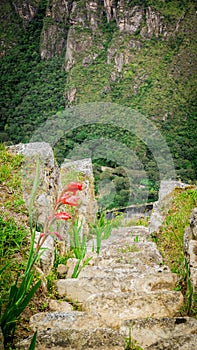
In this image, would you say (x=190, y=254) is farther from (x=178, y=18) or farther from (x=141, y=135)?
(x=178, y=18)

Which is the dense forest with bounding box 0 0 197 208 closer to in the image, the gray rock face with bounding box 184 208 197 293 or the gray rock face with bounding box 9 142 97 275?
the gray rock face with bounding box 9 142 97 275

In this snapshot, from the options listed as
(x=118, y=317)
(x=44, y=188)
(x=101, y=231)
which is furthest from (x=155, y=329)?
(x=101, y=231)

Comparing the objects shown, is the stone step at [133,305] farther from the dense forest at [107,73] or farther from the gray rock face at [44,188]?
the dense forest at [107,73]

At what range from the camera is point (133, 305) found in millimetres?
→ 1886

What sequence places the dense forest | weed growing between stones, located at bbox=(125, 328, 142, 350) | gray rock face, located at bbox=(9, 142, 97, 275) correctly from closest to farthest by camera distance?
1. weed growing between stones, located at bbox=(125, 328, 142, 350)
2. gray rock face, located at bbox=(9, 142, 97, 275)
3. the dense forest

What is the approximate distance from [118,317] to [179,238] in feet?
6.55

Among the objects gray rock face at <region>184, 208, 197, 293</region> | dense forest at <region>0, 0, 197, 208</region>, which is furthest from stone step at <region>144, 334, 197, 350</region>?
dense forest at <region>0, 0, 197, 208</region>

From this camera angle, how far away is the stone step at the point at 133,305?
6.09 feet

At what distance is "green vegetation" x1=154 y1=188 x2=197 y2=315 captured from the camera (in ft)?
8.11

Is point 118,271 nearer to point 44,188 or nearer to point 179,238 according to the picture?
point 179,238

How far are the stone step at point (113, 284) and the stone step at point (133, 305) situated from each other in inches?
15.8

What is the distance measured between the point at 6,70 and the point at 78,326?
39098mm

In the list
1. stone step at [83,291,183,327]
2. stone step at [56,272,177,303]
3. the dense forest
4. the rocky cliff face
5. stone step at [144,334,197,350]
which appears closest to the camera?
stone step at [144,334,197,350]

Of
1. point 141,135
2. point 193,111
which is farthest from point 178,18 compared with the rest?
point 141,135
